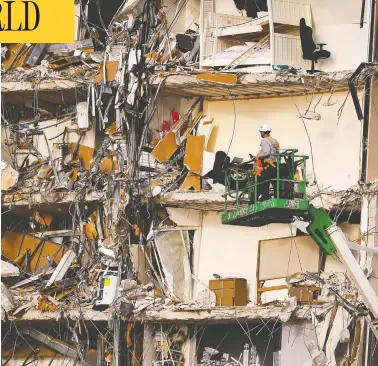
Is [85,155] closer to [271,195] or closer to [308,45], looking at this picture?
[308,45]

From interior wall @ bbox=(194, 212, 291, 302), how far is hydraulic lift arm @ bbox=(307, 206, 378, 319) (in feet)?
6.56

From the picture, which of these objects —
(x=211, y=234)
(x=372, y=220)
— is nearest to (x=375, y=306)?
(x=372, y=220)

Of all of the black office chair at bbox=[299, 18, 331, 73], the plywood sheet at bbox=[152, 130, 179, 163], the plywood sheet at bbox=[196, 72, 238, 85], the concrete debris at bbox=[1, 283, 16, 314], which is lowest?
the concrete debris at bbox=[1, 283, 16, 314]

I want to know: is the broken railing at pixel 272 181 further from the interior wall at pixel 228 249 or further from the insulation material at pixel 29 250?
the insulation material at pixel 29 250

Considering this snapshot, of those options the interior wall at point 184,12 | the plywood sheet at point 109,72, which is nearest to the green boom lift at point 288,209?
the plywood sheet at point 109,72

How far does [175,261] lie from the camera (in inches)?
1443

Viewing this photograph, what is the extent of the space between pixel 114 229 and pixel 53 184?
1870 millimetres

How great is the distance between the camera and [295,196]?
Result: 33.7 metres

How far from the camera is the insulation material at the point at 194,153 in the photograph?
36188 mm

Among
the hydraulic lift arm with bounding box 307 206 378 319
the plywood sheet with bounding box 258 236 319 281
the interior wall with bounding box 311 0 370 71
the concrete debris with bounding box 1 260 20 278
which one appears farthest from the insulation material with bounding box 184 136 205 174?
the concrete debris with bounding box 1 260 20 278

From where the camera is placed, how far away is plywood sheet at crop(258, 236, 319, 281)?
35.6 meters

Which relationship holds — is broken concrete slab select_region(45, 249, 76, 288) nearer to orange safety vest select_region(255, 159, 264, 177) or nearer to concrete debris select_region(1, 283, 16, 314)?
concrete debris select_region(1, 283, 16, 314)

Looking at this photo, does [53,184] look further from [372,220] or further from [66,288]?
[372,220]

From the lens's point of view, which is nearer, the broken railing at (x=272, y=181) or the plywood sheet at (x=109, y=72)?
the broken railing at (x=272, y=181)
